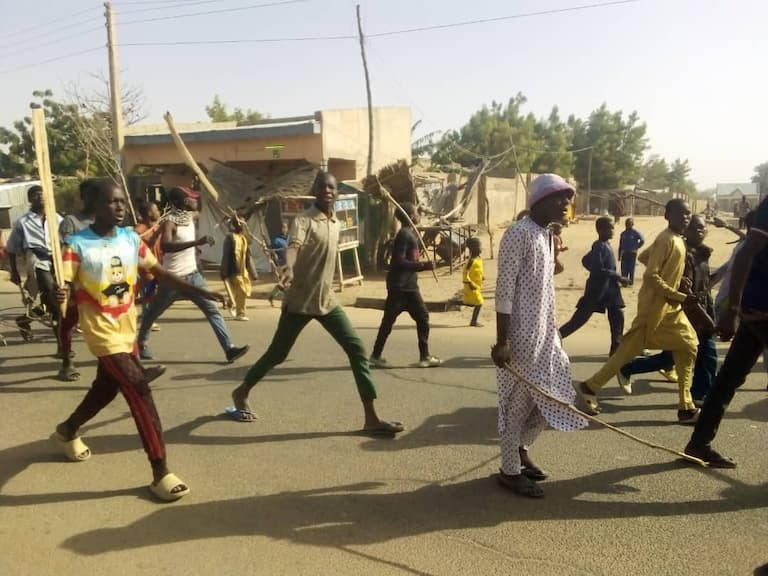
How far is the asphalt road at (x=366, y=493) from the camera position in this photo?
2.71m

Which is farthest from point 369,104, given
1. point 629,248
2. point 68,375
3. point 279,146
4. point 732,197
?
point 732,197

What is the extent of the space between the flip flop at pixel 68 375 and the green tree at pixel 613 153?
48924 mm

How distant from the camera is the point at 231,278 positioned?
8859 millimetres

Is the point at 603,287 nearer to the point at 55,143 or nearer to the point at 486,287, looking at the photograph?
the point at 486,287

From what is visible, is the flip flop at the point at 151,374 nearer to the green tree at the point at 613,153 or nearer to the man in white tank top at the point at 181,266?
the man in white tank top at the point at 181,266

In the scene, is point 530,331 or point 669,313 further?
point 669,313

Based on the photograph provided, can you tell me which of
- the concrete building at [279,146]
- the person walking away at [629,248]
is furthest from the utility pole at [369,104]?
the person walking away at [629,248]

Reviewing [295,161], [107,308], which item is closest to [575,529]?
[107,308]

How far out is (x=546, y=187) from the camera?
3111 millimetres

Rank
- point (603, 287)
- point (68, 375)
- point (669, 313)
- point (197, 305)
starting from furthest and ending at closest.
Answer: point (603, 287) → point (197, 305) → point (68, 375) → point (669, 313)

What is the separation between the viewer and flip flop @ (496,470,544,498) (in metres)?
3.24

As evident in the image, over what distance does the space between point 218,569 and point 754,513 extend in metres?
2.62

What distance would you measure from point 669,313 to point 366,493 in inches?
101

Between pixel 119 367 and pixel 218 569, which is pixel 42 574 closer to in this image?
pixel 218 569
